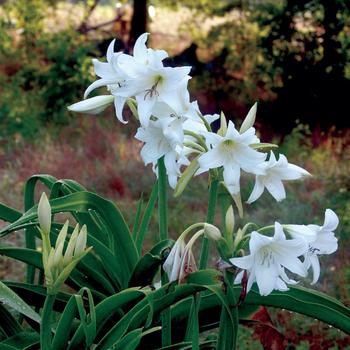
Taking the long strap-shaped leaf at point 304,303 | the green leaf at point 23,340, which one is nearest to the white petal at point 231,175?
the long strap-shaped leaf at point 304,303

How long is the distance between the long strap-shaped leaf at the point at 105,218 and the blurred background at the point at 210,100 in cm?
184

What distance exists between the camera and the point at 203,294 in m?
2.65

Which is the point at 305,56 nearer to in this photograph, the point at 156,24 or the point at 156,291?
the point at 156,24

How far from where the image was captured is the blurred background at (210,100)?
236 inches

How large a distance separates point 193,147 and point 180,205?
3398 millimetres

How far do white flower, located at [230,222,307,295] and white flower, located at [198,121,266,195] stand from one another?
0.20m

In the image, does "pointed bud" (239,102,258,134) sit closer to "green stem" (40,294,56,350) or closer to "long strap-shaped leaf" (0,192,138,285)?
"long strap-shaped leaf" (0,192,138,285)

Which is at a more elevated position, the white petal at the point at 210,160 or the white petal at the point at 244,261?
the white petal at the point at 210,160

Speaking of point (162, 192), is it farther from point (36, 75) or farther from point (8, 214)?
point (36, 75)

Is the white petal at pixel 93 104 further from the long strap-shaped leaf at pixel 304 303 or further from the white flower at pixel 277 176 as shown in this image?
the long strap-shaped leaf at pixel 304 303

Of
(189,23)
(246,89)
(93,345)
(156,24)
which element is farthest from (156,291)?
(156,24)

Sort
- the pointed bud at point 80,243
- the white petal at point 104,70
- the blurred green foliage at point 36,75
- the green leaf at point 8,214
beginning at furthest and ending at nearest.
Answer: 1. the blurred green foliage at point 36,75
2. the green leaf at point 8,214
3. the white petal at point 104,70
4. the pointed bud at point 80,243

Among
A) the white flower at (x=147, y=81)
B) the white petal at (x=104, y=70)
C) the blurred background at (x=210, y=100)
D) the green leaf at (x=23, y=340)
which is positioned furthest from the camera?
the blurred background at (x=210, y=100)

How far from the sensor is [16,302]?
94.6 inches
